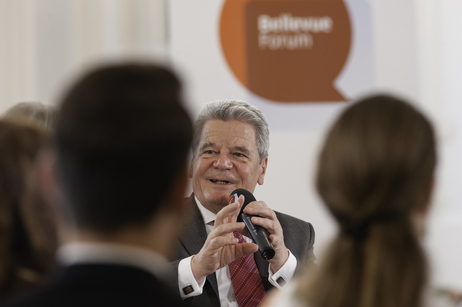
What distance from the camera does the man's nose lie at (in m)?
3.19

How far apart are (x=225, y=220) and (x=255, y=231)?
0.15 meters

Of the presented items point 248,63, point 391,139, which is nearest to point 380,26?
point 248,63

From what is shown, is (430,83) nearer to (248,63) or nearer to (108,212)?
(248,63)

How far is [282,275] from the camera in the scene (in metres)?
2.87

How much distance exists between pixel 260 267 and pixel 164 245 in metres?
1.94

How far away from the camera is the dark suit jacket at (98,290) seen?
1.00 m

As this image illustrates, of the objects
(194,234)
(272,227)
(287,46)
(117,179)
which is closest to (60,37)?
(287,46)

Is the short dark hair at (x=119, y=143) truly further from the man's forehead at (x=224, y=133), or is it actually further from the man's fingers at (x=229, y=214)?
the man's forehead at (x=224, y=133)

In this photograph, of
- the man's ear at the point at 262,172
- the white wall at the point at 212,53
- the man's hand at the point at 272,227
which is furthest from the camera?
the white wall at the point at 212,53

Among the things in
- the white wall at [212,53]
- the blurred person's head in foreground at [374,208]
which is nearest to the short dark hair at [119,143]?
the blurred person's head in foreground at [374,208]

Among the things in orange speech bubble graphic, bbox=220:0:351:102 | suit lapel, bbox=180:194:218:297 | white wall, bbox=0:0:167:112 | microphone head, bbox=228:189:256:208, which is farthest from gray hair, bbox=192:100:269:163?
white wall, bbox=0:0:167:112

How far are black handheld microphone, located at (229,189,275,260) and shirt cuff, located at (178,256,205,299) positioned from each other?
32cm

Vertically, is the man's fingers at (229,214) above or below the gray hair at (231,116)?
below

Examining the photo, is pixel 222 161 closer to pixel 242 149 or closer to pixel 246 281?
pixel 242 149
